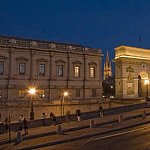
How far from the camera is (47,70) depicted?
4934 cm

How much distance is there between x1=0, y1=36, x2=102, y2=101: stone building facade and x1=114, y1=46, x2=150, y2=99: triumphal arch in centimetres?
670

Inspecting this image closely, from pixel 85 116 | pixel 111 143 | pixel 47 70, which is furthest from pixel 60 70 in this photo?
pixel 111 143

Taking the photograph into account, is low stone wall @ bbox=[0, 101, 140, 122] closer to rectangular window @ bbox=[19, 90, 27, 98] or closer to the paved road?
rectangular window @ bbox=[19, 90, 27, 98]

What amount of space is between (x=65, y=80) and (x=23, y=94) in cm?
894

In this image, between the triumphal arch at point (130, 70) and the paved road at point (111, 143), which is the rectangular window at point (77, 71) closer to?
the triumphal arch at point (130, 70)

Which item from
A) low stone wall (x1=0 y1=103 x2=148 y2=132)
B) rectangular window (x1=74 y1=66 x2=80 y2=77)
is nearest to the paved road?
low stone wall (x1=0 y1=103 x2=148 y2=132)

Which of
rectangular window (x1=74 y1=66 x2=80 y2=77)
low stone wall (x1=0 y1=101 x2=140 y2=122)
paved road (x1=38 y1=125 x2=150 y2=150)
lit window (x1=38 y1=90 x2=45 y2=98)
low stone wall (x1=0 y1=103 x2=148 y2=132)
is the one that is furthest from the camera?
rectangular window (x1=74 y1=66 x2=80 y2=77)

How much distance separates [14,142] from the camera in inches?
826

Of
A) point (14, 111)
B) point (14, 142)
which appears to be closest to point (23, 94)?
point (14, 111)

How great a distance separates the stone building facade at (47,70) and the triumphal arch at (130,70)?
6.70 m

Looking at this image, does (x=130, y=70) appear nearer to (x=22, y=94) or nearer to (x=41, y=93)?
(x=41, y=93)

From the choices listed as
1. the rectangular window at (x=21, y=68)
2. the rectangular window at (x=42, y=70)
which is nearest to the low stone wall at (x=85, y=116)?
the rectangular window at (x=42, y=70)

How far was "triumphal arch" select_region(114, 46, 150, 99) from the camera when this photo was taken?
193 feet

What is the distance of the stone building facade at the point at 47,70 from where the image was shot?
44875mm
